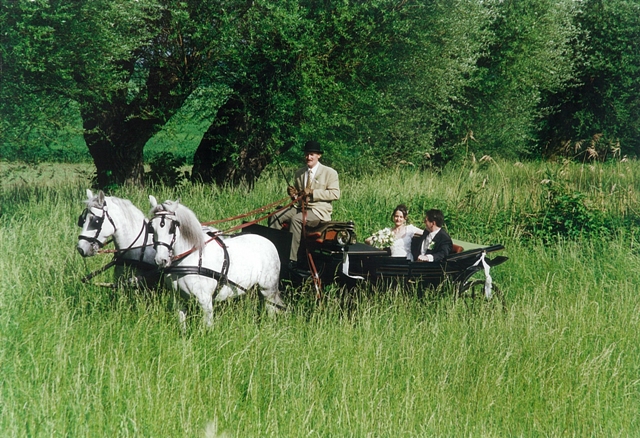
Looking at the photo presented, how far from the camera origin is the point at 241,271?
6883mm

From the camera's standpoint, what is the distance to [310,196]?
7816 mm

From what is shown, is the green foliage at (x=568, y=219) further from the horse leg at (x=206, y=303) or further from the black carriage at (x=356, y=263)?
the horse leg at (x=206, y=303)

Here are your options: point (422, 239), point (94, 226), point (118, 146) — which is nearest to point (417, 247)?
point (422, 239)

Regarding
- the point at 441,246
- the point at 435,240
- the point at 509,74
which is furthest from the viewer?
the point at 509,74

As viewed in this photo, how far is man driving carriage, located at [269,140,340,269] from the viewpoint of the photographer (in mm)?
7676

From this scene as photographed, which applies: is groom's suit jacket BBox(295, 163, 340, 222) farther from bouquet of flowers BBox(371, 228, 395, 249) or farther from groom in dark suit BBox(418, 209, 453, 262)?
groom in dark suit BBox(418, 209, 453, 262)

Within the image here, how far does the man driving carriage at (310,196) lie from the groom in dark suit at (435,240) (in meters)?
1.06

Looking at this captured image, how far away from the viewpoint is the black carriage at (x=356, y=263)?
293 inches

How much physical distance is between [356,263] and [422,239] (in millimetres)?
899

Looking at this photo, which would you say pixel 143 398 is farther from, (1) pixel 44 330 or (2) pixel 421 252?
(2) pixel 421 252

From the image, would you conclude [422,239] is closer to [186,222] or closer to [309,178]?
[309,178]

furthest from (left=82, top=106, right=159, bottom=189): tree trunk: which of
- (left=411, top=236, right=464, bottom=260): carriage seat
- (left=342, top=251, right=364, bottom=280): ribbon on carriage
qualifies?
(left=342, top=251, right=364, bottom=280): ribbon on carriage

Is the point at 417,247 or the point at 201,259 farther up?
the point at 201,259

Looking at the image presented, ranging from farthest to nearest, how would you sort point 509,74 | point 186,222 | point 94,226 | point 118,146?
point 509,74 → point 118,146 → point 186,222 → point 94,226
